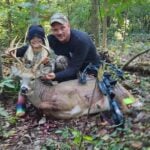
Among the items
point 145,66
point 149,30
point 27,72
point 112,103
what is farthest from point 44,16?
Result: point 149,30

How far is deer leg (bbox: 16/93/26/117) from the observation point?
6.07 meters

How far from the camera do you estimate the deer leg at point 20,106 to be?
6.07 metres

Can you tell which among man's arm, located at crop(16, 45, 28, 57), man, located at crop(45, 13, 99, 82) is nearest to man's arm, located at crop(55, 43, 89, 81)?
man, located at crop(45, 13, 99, 82)

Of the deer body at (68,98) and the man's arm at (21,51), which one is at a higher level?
the man's arm at (21,51)

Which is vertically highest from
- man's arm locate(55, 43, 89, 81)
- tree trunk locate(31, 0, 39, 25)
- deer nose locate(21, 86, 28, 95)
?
tree trunk locate(31, 0, 39, 25)

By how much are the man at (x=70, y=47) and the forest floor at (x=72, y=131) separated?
70 cm

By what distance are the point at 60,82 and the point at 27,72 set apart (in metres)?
0.52

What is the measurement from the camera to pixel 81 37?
6.18 meters

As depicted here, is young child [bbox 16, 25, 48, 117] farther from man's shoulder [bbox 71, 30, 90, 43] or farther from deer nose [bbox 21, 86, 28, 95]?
man's shoulder [bbox 71, 30, 90, 43]

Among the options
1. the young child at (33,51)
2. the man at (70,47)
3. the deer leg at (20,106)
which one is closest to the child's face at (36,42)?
the young child at (33,51)

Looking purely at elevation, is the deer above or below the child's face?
below

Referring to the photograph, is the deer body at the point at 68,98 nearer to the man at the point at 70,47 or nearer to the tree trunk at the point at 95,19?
the man at the point at 70,47

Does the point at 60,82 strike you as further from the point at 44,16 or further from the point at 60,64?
the point at 44,16

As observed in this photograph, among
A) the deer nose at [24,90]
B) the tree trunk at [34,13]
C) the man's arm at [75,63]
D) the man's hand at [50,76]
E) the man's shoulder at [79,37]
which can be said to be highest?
the tree trunk at [34,13]
